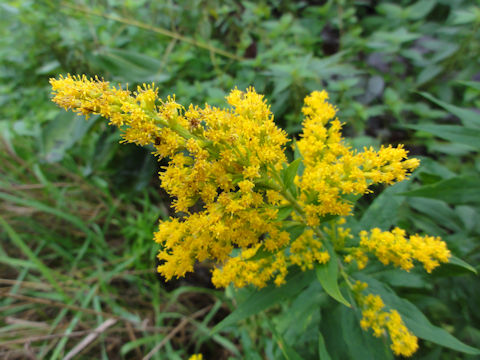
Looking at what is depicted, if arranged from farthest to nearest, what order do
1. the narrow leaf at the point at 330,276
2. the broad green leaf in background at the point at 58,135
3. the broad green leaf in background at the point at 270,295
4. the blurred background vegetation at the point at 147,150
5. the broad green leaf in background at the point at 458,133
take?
the broad green leaf in background at the point at 58,135
the blurred background vegetation at the point at 147,150
the broad green leaf in background at the point at 458,133
the broad green leaf in background at the point at 270,295
the narrow leaf at the point at 330,276

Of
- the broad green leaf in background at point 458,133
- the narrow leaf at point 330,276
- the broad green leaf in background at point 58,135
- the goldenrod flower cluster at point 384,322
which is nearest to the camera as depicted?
the narrow leaf at point 330,276

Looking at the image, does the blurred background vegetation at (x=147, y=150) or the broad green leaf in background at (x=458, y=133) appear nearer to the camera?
the broad green leaf in background at (x=458, y=133)

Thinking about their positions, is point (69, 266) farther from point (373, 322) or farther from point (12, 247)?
point (373, 322)

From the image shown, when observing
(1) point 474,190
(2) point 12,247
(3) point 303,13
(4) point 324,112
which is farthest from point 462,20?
(2) point 12,247

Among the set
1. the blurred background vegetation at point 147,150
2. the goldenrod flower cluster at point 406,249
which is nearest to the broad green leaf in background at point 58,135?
the blurred background vegetation at point 147,150

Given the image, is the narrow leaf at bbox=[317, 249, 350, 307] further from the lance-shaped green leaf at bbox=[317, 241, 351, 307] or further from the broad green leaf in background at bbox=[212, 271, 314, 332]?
the broad green leaf in background at bbox=[212, 271, 314, 332]

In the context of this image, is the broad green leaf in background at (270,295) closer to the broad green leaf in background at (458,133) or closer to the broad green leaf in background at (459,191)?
the broad green leaf in background at (459,191)
